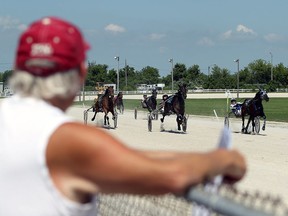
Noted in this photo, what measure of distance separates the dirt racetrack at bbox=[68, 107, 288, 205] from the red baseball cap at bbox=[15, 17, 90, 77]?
7.87 meters

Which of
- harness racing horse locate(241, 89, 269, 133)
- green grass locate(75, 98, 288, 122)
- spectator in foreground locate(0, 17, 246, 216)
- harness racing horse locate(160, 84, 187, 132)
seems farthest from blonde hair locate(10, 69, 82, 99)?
green grass locate(75, 98, 288, 122)

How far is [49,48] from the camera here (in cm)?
227

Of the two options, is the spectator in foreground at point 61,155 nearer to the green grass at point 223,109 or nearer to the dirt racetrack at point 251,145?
the dirt racetrack at point 251,145

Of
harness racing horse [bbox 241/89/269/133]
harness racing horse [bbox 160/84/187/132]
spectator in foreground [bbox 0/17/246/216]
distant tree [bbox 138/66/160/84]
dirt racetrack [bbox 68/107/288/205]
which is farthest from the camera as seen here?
distant tree [bbox 138/66/160/84]

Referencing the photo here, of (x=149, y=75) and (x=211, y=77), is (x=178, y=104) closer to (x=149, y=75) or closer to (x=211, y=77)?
(x=211, y=77)

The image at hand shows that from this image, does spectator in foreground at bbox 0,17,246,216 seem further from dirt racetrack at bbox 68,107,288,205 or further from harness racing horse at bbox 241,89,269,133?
harness racing horse at bbox 241,89,269,133

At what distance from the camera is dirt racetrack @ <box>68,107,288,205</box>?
11627mm

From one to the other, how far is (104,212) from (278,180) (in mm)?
7012

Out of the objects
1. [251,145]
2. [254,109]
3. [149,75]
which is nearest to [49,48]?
[251,145]

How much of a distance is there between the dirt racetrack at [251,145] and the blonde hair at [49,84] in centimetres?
783

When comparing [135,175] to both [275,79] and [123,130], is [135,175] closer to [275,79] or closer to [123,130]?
[123,130]

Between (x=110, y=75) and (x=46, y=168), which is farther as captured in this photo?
(x=110, y=75)

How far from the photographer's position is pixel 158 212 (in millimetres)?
4652

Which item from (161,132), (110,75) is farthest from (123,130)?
(110,75)
